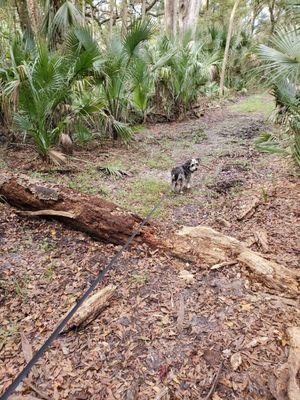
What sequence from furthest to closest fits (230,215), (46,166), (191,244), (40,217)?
(46,166), (230,215), (40,217), (191,244)

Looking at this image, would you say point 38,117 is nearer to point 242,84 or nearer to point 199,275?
point 199,275

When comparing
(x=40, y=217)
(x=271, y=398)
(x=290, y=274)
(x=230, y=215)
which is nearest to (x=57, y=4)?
(x=40, y=217)

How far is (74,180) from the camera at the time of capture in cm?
436

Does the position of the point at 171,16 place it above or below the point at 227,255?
above

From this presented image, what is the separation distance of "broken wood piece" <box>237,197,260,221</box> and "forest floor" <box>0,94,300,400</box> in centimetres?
5

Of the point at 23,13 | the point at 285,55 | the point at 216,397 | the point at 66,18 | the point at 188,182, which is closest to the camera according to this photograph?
the point at 216,397

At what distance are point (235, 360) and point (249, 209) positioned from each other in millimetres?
2005

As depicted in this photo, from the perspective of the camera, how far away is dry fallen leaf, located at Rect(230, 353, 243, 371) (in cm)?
164

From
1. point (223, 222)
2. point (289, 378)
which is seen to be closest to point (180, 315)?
point (289, 378)

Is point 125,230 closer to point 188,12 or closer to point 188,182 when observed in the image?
point 188,182

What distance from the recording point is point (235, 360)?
1.68 m

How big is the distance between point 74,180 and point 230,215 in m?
2.34

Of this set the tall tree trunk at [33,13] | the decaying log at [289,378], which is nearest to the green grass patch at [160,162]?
the tall tree trunk at [33,13]

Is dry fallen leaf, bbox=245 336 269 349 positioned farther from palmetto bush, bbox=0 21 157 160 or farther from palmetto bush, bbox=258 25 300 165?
palmetto bush, bbox=0 21 157 160
